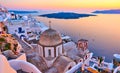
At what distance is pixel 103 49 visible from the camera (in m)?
21.5

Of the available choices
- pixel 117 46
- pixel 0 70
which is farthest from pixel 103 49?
pixel 0 70

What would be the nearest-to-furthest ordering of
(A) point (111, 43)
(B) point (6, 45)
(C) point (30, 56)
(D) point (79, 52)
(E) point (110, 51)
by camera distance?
(B) point (6, 45)
(C) point (30, 56)
(D) point (79, 52)
(E) point (110, 51)
(A) point (111, 43)

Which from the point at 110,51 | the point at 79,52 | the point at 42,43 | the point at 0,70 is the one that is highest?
the point at 0,70

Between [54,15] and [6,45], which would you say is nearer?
[6,45]

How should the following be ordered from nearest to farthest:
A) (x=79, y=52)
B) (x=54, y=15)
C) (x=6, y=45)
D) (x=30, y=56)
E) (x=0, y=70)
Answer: (x=0, y=70)
(x=6, y=45)
(x=30, y=56)
(x=79, y=52)
(x=54, y=15)

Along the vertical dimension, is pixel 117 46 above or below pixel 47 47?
below

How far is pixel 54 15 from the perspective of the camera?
79312 mm

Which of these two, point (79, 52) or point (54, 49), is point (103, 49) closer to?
point (79, 52)

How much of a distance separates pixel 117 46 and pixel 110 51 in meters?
2.51

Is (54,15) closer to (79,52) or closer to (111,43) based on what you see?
(111,43)

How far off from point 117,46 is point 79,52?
42.4 ft

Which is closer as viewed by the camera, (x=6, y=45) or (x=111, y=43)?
(x=6, y=45)

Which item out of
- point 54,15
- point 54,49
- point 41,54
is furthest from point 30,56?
point 54,15

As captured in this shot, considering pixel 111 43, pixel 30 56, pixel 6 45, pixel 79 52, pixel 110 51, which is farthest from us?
pixel 111 43
